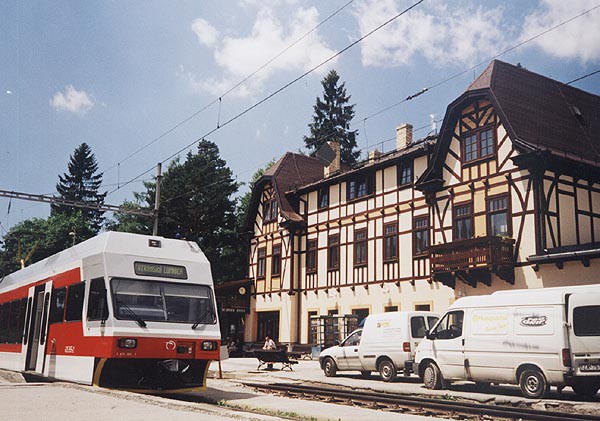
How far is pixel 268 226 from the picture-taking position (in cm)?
3897

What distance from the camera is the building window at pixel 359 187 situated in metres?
32.2

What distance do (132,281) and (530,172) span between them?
16012mm

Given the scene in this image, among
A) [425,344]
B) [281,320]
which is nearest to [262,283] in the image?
[281,320]

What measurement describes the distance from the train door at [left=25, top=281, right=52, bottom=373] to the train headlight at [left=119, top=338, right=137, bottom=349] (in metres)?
→ 4.31

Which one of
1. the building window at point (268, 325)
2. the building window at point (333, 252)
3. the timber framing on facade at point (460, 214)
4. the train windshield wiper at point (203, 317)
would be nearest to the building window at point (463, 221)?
the timber framing on facade at point (460, 214)

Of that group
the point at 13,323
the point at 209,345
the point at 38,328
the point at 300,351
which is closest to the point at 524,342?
the point at 209,345

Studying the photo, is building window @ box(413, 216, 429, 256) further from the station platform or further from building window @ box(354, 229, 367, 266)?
the station platform

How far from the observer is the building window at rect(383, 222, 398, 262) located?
29953 millimetres

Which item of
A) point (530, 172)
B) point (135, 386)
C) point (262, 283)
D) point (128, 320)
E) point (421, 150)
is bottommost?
point (135, 386)

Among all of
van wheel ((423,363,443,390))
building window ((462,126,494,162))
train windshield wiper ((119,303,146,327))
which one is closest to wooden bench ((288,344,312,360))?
building window ((462,126,494,162))

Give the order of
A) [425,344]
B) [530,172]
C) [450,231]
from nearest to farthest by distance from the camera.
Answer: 1. [425,344]
2. [530,172]
3. [450,231]

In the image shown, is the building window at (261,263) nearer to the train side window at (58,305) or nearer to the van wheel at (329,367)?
the van wheel at (329,367)

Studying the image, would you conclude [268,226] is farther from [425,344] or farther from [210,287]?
[210,287]

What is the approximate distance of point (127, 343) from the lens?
12.2 meters
